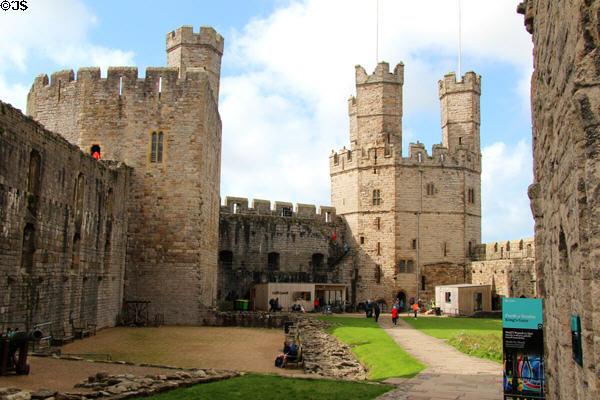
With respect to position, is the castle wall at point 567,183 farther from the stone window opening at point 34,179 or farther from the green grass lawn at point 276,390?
the stone window opening at point 34,179

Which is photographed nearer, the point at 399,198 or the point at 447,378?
the point at 447,378

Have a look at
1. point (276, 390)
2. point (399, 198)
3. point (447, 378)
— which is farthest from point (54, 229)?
point (399, 198)

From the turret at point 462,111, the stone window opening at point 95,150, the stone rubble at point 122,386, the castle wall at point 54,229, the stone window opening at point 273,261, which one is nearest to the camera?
the stone rubble at point 122,386

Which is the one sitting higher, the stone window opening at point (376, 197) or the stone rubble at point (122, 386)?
the stone window opening at point (376, 197)

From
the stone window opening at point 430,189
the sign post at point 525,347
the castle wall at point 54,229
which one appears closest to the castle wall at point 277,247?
the stone window opening at point 430,189

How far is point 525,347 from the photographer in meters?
6.82

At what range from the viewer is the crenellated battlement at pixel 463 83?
1403 inches

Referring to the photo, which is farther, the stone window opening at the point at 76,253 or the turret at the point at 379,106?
the turret at the point at 379,106

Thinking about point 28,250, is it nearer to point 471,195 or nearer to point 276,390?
point 276,390

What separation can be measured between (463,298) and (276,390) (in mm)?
20548

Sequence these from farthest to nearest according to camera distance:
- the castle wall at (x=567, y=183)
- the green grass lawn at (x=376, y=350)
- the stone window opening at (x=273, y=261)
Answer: the stone window opening at (x=273, y=261), the green grass lawn at (x=376, y=350), the castle wall at (x=567, y=183)

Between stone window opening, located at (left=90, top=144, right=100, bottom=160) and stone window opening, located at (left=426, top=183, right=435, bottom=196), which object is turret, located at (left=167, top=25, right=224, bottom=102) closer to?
stone window opening, located at (left=90, top=144, right=100, bottom=160)

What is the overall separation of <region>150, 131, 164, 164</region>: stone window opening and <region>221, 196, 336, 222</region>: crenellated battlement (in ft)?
33.3

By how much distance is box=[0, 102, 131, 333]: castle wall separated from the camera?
13086 mm
